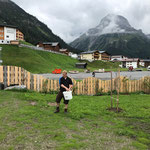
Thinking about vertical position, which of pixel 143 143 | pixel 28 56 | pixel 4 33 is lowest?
pixel 143 143

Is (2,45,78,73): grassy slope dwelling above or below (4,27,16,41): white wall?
below

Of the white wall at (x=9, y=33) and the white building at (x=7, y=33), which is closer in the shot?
the white building at (x=7, y=33)

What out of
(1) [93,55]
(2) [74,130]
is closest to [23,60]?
(2) [74,130]

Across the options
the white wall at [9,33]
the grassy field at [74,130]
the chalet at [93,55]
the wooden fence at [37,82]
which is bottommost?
the grassy field at [74,130]

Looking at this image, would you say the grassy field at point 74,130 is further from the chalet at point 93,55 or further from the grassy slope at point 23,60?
the chalet at point 93,55

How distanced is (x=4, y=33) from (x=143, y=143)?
3566 inches

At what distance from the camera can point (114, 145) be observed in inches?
179

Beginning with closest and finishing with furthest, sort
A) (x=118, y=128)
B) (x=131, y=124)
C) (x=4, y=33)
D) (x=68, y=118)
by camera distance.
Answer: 1. (x=118, y=128)
2. (x=131, y=124)
3. (x=68, y=118)
4. (x=4, y=33)

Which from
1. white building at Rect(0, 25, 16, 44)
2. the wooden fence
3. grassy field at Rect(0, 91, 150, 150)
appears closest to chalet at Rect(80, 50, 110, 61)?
white building at Rect(0, 25, 16, 44)

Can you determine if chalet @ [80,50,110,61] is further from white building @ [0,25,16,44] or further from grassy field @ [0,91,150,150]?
grassy field @ [0,91,150,150]

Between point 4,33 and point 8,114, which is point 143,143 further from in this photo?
point 4,33

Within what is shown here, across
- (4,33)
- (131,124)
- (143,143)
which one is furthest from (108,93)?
(4,33)

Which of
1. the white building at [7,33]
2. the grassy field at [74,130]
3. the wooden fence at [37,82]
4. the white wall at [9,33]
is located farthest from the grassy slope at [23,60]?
the grassy field at [74,130]

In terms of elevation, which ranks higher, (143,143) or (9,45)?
(9,45)
